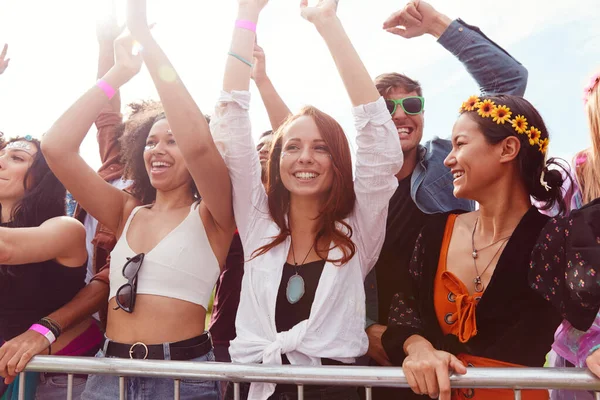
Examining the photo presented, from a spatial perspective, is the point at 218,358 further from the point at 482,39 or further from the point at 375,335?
the point at 482,39

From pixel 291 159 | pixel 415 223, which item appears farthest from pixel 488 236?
pixel 291 159

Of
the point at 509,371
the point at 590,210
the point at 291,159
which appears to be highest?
the point at 291,159

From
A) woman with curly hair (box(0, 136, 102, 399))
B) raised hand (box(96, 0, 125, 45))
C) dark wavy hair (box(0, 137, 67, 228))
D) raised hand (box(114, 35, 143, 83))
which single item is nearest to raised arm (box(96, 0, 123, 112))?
raised hand (box(96, 0, 125, 45))

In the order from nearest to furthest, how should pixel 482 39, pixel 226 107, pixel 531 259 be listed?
pixel 531 259 < pixel 226 107 < pixel 482 39

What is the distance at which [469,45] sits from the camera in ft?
9.74

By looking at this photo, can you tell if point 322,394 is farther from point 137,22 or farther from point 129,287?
point 137,22

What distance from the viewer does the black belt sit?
2287 millimetres

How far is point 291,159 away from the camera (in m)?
2.34

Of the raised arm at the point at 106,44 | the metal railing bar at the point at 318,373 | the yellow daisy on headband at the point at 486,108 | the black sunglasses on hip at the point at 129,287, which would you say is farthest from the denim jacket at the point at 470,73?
the raised arm at the point at 106,44

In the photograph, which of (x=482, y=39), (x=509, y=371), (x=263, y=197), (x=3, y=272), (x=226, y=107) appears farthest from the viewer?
(x=482, y=39)

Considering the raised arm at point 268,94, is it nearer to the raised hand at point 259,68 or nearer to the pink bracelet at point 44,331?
the raised hand at point 259,68

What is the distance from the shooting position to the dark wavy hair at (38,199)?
2.95 m

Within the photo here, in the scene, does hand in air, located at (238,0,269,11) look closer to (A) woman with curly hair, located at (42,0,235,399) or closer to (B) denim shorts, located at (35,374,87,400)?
(A) woman with curly hair, located at (42,0,235,399)

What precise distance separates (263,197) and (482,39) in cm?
167
